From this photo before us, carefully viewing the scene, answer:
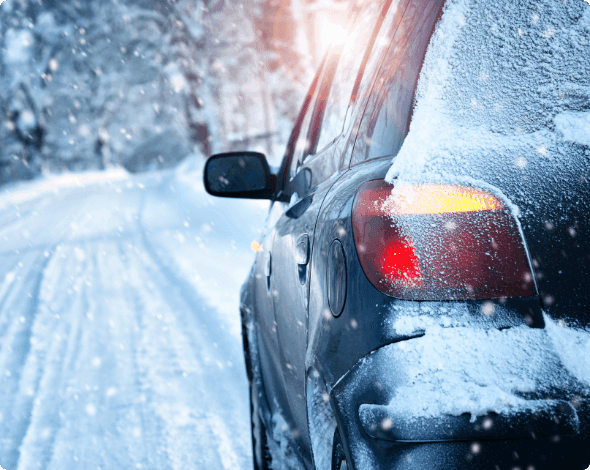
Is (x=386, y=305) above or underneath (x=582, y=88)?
underneath

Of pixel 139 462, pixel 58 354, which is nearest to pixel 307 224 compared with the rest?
pixel 139 462

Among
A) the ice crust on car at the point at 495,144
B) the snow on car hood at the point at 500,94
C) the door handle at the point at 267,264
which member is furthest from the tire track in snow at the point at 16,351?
the snow on car hood at the point at 500,94

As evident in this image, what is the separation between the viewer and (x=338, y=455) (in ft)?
3.24

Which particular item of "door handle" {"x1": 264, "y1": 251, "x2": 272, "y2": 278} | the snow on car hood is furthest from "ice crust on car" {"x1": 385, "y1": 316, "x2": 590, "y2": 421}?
"door handle" {"x1": 264, "y1": 251, "x2": 272, "y2": 278}

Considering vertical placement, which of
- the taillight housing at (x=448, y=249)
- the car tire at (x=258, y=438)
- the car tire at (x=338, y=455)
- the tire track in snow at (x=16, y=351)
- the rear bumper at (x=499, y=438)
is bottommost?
the tire track in snow at (x=16, y=351)

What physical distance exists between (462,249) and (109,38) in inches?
1467

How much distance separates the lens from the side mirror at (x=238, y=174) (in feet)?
7.85

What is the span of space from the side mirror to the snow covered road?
1468 mm

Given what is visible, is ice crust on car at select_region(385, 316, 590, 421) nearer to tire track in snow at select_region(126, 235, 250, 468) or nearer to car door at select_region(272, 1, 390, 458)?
car door at select_region(272, 1, 390, 458)

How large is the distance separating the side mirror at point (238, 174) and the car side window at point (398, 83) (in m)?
1.13

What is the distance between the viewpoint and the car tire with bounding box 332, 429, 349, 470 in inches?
38.0

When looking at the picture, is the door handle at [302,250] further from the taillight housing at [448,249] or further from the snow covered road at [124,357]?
the snow covered road at [124,357]

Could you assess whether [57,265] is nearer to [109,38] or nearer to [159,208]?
[159,208]

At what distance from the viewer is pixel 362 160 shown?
4.29 feet
